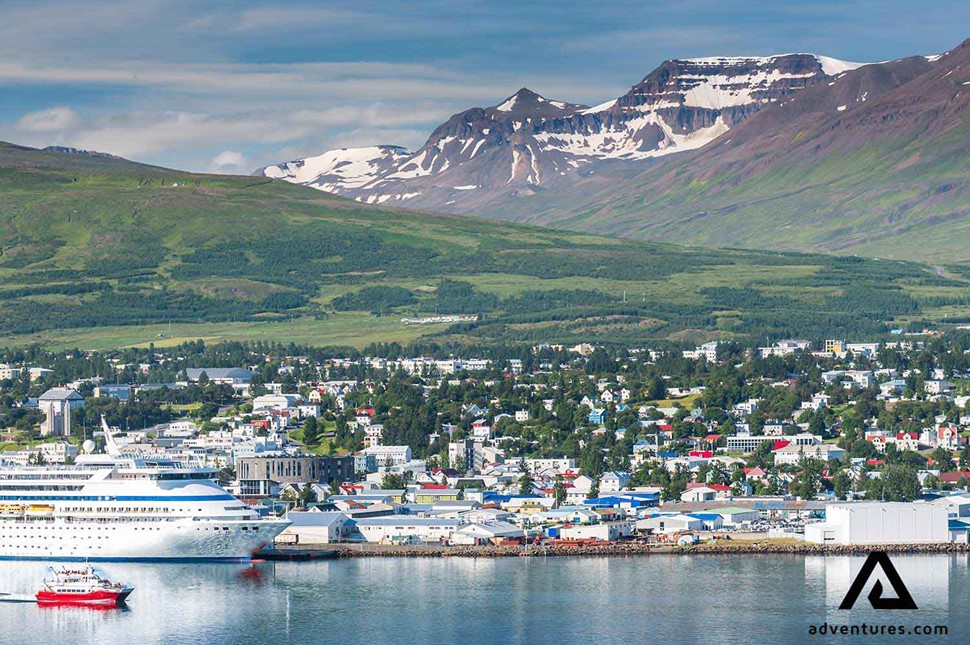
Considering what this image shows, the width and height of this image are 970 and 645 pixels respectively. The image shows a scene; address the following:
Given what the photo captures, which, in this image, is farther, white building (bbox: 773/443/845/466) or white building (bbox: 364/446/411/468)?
white building (bbox: 364/446/411/468)

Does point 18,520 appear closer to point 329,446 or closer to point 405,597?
point 405,597

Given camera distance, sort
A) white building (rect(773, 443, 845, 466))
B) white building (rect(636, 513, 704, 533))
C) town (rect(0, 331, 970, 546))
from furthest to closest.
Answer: white building (rect(773, 443, 845, 466)), town (rect(0, 331, 970, 546)), white building (rect(636, 513, 704, 533))

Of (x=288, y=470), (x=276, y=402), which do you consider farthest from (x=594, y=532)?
(x=276, y=402)

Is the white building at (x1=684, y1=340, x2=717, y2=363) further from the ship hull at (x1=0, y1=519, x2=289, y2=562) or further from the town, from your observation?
the ship hull at (x1=0, y1=519, x2=289, y2=562)

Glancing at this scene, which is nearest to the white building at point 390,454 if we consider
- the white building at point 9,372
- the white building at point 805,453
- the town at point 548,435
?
the town at point 548,435

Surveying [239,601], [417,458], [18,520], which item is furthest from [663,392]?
[239,601]

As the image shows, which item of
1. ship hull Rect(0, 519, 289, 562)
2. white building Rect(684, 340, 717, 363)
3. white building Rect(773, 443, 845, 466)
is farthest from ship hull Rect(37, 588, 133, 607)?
white building Rect(684, 340, 717, 363)

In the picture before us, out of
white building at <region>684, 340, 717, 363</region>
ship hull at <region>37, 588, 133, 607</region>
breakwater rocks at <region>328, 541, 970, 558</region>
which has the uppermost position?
white building at <region>684, 340, 717, 363</region>
